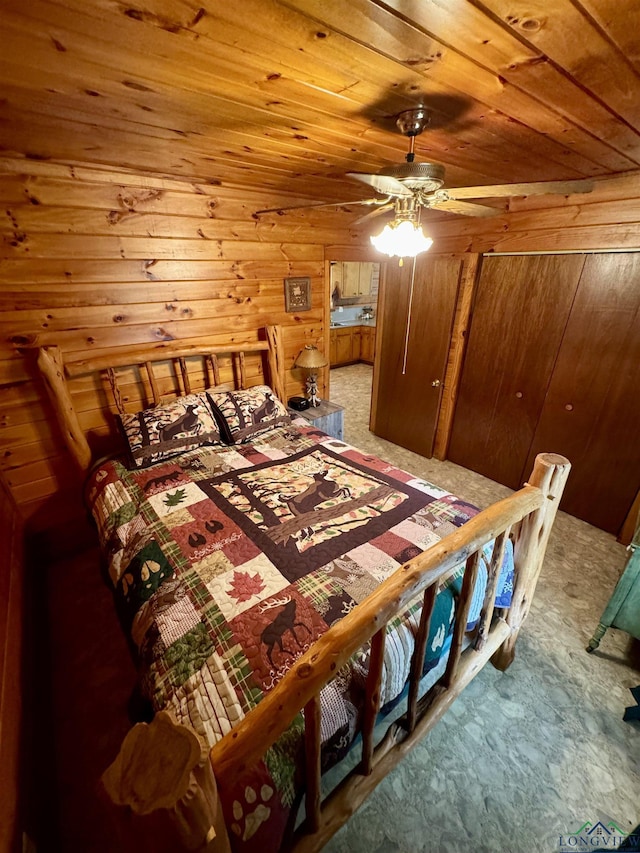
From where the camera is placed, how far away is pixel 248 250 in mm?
2668

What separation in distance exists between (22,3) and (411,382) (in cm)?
330

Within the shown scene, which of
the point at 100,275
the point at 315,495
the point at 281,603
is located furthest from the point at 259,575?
the point at 100,275

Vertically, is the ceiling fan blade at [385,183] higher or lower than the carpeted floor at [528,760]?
higher

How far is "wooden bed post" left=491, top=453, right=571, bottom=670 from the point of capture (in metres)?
1.35

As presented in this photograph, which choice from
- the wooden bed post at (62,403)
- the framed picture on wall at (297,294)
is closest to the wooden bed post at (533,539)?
the framed picture on wall at (297,294)

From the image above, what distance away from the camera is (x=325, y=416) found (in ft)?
10.0

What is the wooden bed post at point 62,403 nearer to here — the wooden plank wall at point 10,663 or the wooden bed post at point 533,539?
the wooden plank wall at point 10,663

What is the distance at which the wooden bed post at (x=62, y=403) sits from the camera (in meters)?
1.99

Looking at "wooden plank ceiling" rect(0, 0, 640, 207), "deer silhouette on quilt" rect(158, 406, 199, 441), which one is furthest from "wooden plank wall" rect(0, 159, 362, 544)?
"deer silhouette on quilt" rect(158, 406, 199, 441)

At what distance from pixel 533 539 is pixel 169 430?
6.97 ft

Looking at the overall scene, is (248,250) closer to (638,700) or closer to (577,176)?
(577,176)

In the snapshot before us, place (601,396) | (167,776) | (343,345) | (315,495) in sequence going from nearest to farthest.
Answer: (167,776), (315,495), (601,396), (343,345)

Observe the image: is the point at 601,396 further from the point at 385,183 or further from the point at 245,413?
the point at 245,413

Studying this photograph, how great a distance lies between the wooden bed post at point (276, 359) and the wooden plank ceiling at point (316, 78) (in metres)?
1.25
